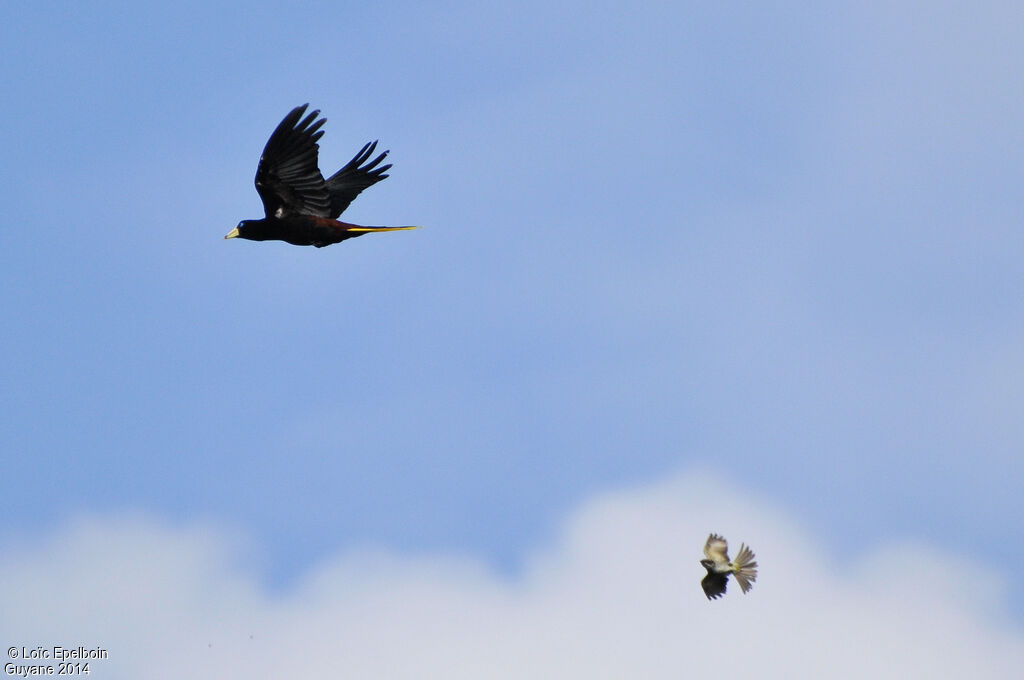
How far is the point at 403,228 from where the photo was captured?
28.4m

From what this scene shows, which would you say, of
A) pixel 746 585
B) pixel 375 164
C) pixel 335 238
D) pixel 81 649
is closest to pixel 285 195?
pixel 335 238

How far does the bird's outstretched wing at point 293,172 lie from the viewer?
90.3 ft

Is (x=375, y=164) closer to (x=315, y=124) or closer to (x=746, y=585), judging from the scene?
(x=315, y=124)

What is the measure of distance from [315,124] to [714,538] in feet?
35.4

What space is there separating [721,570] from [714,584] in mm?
332

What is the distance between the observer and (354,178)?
31.3 metres

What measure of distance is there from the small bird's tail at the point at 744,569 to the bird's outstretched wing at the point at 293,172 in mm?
10709

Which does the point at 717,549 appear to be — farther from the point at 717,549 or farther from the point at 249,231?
the point at 249,231

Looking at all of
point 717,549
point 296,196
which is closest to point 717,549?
point 717,549

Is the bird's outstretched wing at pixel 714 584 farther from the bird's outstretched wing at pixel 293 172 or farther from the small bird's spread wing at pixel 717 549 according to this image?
the bird's outstretched wing at pixel 293 172

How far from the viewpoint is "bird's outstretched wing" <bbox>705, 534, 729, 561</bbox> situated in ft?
87.7

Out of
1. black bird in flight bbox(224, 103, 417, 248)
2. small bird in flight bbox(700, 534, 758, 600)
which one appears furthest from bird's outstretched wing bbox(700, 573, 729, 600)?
black bird in flight bbox(224, 103, 417, 248)

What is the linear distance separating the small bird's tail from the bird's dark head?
11.3 metres

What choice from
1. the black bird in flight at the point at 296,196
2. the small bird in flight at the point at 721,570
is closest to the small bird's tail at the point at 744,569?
the small bird in flight at the point at 721,570
